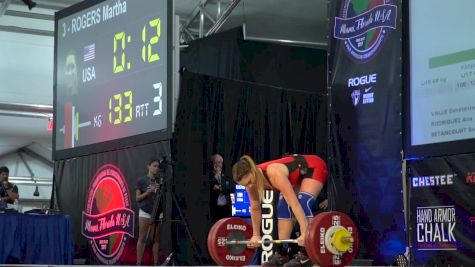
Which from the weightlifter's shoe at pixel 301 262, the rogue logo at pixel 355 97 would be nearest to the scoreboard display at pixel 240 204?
the rogue logo at pixel 355 97

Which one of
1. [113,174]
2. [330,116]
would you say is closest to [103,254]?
[113,174]

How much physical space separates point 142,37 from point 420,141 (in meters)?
3.40

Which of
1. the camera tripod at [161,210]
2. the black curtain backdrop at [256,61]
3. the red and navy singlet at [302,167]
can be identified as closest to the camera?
the red and navy singlet at [302,167]

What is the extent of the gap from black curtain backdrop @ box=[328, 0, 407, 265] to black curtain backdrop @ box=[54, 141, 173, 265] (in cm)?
203

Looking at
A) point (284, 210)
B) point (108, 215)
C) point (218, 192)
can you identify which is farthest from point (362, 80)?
point (108, 215)

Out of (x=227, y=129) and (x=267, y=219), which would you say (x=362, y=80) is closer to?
(x=267, y=219)

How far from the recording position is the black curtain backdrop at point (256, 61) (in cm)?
1111

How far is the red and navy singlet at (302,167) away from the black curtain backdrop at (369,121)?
34.3 inches

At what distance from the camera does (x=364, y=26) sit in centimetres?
643

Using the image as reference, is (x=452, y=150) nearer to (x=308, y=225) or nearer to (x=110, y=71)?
(x=308, y=225)

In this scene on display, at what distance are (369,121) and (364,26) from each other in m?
0.79

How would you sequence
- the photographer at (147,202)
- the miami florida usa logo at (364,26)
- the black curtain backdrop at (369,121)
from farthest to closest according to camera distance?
the photographer at (147,202)
the miami florida usa logo at (364,26)
the black curtain backdrop at (369,121)

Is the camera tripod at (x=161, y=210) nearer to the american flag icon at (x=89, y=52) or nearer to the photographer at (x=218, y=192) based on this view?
the photographer at (x=218, y=192)

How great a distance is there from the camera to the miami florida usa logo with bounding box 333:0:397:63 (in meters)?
6.21
